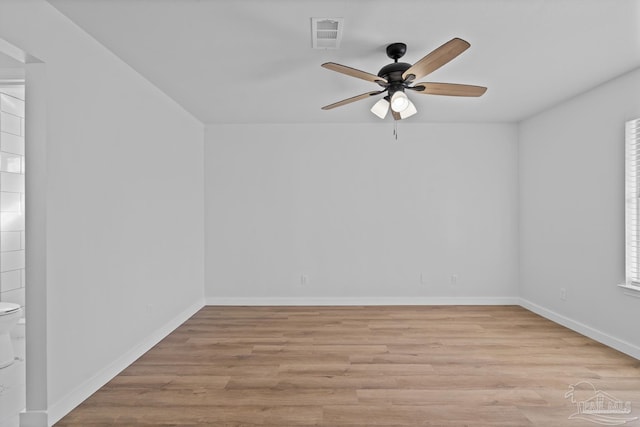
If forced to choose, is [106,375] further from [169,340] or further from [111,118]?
[111,118]

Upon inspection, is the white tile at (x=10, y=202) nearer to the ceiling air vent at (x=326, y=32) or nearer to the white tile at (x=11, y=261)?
the white tile at (x=11, y=261)

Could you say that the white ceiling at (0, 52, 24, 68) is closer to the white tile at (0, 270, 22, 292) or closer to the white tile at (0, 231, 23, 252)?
the white tile at (0, 231, 23, 252)

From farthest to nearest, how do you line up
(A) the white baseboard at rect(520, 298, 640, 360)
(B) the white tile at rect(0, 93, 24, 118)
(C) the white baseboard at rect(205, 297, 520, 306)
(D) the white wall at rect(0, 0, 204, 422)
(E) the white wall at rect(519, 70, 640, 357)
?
(C) the white baseboard at rect(205, 297, 520, 306) → (B) the white tile at rect(0, 93, 24, 118) → (E) the white wall at rect(519, 70, 640, 357) → (A) the white baseboard at rect(520, 298, 640, 360) → (D) the white wall at rect(0, 0, 204, 422)

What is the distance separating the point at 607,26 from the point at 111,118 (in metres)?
3.58

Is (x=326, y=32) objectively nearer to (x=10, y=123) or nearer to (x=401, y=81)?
(x=401, y=81)

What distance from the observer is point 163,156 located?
3799mm

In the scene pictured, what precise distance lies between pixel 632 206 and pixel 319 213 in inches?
131

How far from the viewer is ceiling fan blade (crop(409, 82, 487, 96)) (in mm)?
2654

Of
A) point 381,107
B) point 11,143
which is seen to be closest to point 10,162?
point 11,143

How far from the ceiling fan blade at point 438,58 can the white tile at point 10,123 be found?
381cm

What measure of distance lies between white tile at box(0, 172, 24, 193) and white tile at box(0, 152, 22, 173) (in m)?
0.04

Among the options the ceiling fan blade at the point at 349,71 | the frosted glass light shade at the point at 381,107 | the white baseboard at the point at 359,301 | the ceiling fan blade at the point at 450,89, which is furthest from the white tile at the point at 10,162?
the ceiling fan blade at the point at 450,89

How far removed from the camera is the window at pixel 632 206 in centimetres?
328

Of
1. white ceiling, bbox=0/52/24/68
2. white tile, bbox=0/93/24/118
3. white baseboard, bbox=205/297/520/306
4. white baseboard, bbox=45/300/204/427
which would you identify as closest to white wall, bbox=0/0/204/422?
white baseboard, bbox=45/300/204/427
